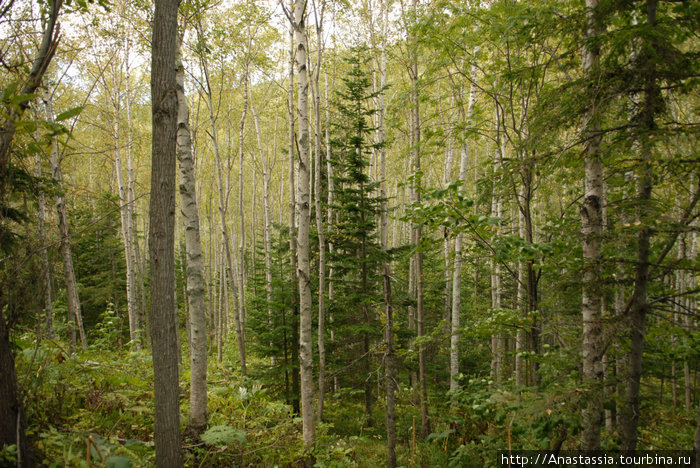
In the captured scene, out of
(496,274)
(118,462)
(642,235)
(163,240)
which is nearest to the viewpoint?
(163,240)

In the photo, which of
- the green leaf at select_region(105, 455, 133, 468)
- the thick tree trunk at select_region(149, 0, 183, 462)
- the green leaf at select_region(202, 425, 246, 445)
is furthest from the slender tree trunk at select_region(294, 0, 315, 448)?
the thick tree trunk at select_region(149, 0, 183, 462)

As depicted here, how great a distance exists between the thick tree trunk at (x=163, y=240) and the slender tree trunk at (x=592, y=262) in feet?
10.1

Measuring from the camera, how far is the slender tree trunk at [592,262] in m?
2.54

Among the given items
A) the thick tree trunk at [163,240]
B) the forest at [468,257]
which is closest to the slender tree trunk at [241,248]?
the forest at [468,257]

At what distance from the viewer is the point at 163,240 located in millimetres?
2381

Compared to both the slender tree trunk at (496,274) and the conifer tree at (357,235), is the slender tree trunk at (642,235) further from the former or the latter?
the conifer tree at (357,235)

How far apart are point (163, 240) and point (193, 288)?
6.34 ft

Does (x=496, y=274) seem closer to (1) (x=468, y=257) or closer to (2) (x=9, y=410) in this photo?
(1) (x=468, y=257)

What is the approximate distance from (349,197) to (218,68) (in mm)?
7555

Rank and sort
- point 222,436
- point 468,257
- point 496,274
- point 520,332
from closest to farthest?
point 222,436
point 496,274
point 468,257
point 520,332

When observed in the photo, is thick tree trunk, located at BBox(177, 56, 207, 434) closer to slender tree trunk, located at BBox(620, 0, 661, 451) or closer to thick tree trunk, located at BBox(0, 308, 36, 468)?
thick tree trunk, located at BBox(0, 308, 36, 468)

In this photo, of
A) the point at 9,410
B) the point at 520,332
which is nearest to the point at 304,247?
the point at 9,410

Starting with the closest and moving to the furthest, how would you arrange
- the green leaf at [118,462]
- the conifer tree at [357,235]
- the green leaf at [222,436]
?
the green leaf at [118,462], the green leaf at [222,436], the conifer tree at [357,235]

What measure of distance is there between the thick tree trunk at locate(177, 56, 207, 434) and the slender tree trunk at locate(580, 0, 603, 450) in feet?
13.3
